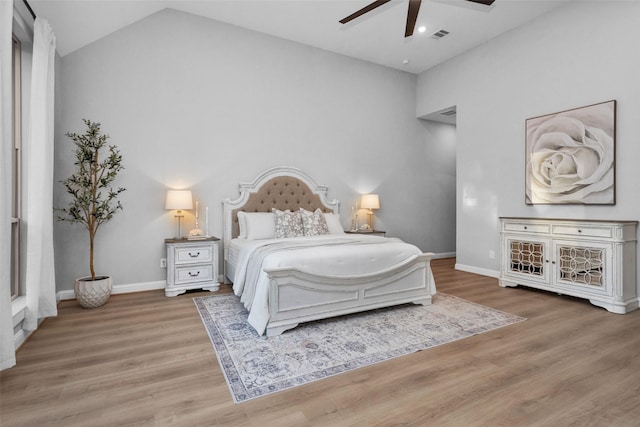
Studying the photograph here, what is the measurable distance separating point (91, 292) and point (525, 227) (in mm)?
4981

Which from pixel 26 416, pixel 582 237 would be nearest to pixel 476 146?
pixel 582 237

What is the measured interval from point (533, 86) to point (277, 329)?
14.7 feet

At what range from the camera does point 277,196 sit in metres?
4.87

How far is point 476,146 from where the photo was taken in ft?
17.2

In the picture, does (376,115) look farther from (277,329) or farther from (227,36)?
(277,329)

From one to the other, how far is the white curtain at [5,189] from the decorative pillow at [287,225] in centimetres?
269

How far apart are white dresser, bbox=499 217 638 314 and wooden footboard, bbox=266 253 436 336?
1501 millimetres

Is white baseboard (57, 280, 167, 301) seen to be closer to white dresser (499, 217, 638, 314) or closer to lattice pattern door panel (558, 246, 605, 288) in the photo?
white dresser (499, 217, 638, 314)

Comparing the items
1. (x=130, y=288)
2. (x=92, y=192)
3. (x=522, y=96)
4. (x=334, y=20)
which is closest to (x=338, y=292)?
(x=130, y=288)

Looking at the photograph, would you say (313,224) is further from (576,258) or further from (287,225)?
(576,258)

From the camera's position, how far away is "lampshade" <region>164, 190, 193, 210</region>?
397 cm

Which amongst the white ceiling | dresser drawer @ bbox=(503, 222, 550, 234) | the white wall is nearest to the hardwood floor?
dresser drawer @ bbox=(503, 222, 550, 234)

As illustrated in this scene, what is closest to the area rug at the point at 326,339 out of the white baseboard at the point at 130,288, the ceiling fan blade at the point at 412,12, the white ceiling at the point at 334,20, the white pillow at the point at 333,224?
the white baseboard at the point at 130,288

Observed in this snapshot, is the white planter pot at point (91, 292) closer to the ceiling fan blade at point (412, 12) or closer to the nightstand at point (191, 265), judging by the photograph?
the nightstand at point (191, 265)
